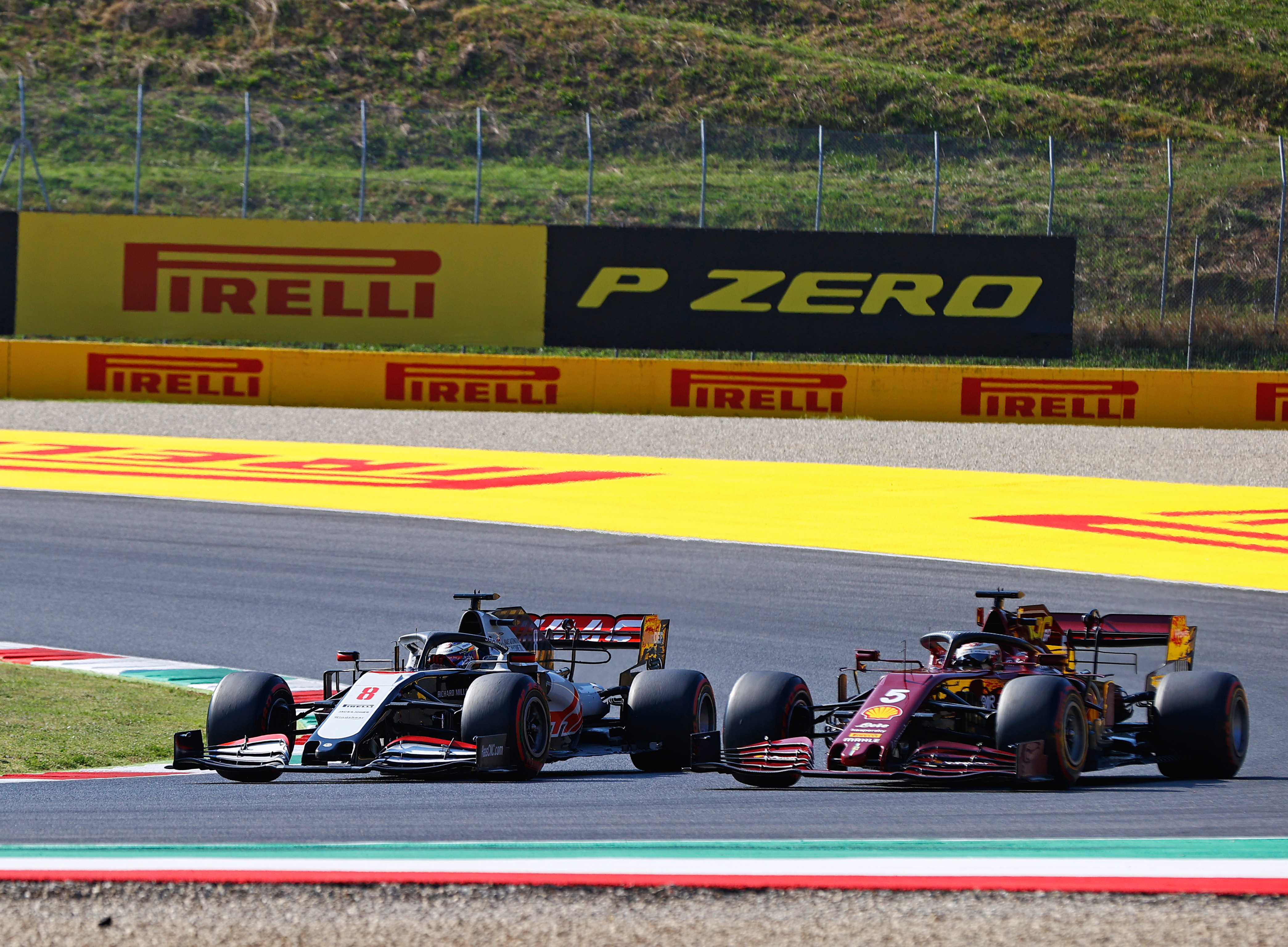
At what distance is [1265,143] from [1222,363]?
458 cm

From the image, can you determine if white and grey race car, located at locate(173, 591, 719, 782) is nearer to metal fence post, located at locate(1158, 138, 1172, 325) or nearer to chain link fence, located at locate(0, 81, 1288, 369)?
chain link fence, located at locate(0, 81, 1288, 369)

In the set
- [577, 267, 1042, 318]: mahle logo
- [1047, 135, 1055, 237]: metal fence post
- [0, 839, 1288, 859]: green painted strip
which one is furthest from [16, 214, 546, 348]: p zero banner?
[0, 839, 1288, 859]: green painted strip

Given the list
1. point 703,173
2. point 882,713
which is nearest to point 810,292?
point 703,173

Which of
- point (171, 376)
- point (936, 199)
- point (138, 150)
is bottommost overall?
point (171, 376)

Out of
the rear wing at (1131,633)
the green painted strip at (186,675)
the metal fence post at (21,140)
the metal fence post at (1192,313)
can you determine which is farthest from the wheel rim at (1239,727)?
the metal fence post at (21,140)

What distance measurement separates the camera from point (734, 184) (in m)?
28.1

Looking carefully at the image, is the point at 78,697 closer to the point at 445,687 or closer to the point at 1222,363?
the point at 445,687

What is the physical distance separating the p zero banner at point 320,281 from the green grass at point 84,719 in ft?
56.3

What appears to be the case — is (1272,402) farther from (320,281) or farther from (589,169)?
(320,281)

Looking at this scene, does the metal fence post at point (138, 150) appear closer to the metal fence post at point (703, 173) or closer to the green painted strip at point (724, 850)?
the metal fence post at point (703, 173)

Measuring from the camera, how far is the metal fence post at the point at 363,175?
27422 millimetres

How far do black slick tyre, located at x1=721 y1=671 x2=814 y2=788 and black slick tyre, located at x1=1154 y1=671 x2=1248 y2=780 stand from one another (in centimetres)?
161

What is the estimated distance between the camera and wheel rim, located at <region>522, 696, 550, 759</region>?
7.14 m

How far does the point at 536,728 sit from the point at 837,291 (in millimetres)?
19897
